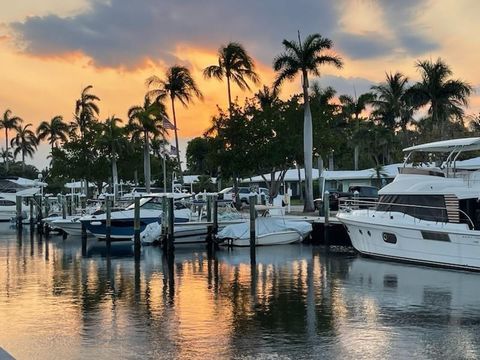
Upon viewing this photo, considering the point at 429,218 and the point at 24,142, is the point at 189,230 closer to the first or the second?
the point at 429,218

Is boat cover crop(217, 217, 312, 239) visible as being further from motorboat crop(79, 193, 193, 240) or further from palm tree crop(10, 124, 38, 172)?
palm tree crop(10, 124, 38, 172)

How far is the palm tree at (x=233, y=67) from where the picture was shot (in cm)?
5522

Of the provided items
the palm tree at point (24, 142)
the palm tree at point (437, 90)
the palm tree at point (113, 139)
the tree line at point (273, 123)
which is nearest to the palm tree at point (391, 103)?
the tree line at point (273, 123)

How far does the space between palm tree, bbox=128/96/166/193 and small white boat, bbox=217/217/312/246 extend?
24.6m

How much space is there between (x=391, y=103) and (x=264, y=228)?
4033 centimetres

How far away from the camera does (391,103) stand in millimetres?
68125

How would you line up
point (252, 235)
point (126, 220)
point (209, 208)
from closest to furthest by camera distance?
point (252, 235) < point (209, 208) < point (126, 220)

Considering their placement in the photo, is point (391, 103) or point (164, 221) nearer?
point (164, 221)

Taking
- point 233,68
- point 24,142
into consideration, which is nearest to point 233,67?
point 233,68

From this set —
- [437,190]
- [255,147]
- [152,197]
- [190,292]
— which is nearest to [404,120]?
[255,147]

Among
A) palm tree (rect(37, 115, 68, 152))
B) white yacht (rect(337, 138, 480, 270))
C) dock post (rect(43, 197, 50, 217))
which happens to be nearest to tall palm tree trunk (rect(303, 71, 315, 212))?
white yacht (rect(337, 138, 480, 270))

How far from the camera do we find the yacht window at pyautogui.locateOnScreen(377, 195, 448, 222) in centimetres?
2324

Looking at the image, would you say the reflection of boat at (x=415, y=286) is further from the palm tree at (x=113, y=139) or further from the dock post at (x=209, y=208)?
the palm tree at (x=113, y=139)

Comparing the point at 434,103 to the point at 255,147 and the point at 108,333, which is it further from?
the point at 108,333
